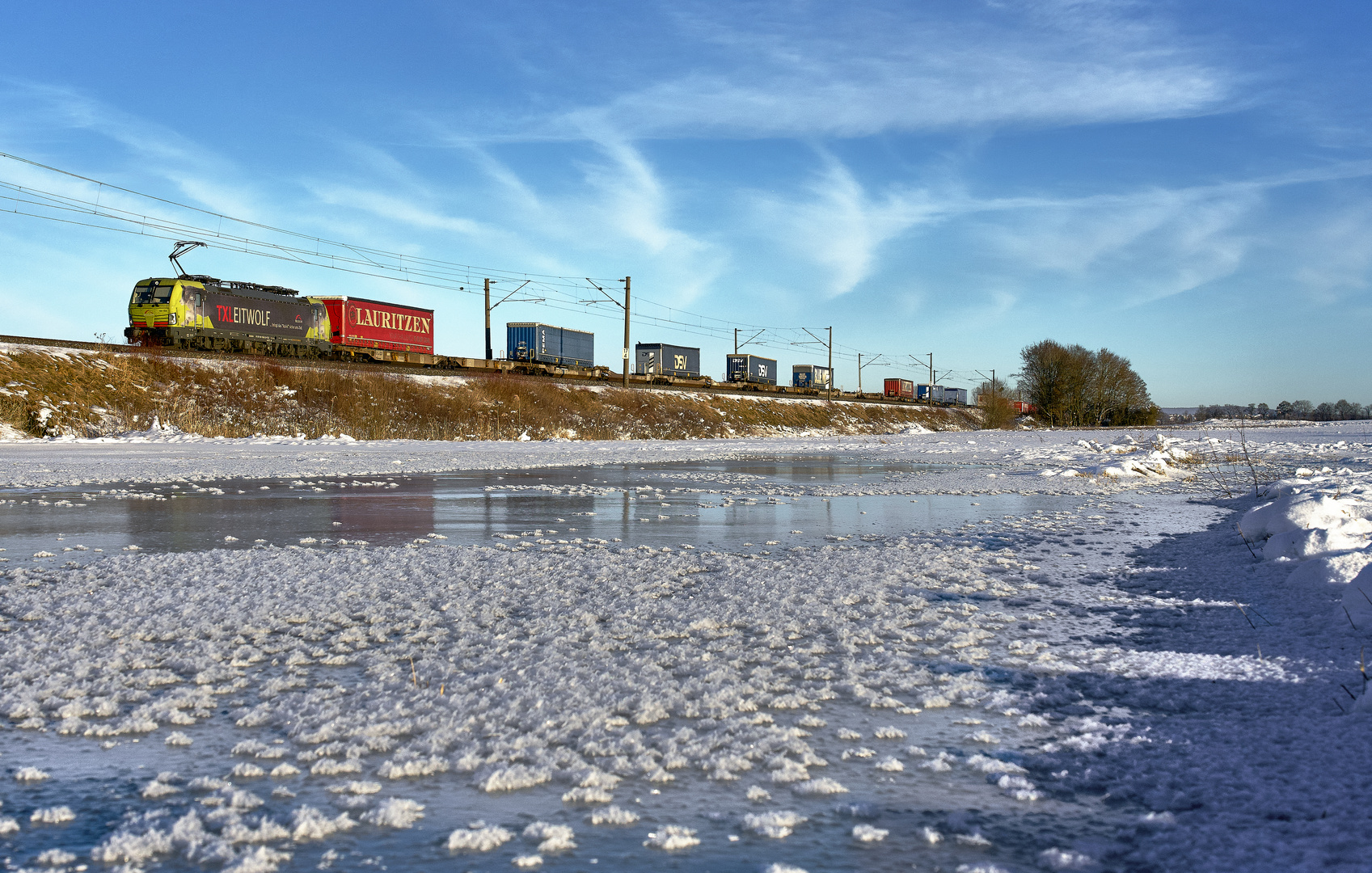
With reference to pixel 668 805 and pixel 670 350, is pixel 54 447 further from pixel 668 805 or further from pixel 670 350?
pixel 670 350

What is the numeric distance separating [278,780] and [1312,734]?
319 centimetres

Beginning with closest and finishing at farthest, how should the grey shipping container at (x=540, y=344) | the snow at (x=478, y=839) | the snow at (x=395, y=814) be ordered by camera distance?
the snow at (x=478, y=839) → the snow at (x=395, y=814) → the grey shipping container at (x=540, y=344)

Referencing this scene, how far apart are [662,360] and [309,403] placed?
127 feet

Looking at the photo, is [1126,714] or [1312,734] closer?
[1312,734]

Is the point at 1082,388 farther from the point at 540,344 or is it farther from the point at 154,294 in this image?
the point at 154,294

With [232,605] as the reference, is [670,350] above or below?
above

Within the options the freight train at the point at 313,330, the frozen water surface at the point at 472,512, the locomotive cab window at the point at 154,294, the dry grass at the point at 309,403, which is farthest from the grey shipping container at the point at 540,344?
the frozen water surface at the point at 472,512

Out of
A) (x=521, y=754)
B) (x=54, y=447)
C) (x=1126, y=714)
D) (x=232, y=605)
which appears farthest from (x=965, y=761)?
(x=54, y=447)

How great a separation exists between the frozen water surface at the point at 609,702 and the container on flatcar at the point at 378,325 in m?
39.2

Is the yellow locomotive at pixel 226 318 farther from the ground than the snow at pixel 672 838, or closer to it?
farther from the ground

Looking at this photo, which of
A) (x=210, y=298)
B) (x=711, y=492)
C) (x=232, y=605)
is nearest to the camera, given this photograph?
(x=232, y=605)

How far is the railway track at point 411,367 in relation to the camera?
30359 millimetres

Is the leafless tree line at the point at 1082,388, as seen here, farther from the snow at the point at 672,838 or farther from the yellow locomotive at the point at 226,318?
the snow at the point at 672,838

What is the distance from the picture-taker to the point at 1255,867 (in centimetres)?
190
